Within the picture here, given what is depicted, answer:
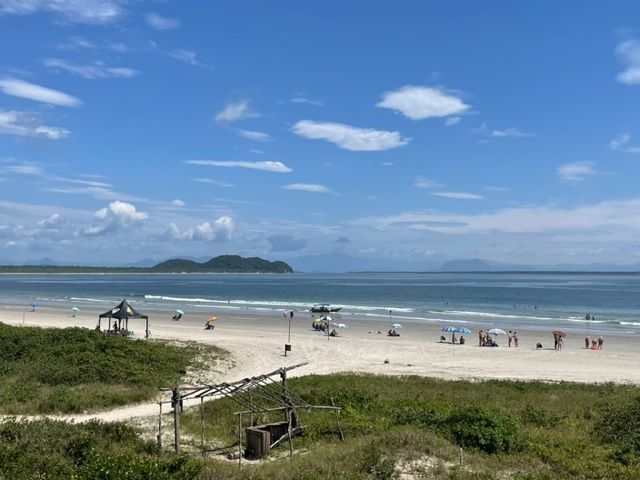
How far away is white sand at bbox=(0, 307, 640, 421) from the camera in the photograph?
27.8m

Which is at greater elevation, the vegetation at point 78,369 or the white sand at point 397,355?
the vegetation at point 78,369

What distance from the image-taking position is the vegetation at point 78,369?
749 inches

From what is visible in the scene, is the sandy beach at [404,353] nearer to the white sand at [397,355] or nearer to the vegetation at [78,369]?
the white sand at [397,355]

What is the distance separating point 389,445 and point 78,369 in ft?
50.4

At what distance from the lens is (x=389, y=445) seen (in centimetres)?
1236

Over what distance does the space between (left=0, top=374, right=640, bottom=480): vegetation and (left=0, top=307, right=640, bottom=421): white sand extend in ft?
15.4

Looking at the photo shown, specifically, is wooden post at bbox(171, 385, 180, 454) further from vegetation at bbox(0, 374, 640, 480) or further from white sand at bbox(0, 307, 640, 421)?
white sand at bbox(0, 307, 640, 421)

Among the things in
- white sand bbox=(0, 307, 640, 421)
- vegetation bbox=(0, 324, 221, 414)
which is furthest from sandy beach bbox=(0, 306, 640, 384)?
vegetation bbox=(0, 324, 221, 414)

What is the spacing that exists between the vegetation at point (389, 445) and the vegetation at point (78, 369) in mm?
4104

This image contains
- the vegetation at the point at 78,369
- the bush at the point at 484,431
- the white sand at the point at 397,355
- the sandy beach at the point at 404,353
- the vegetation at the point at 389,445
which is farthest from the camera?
the sandy beach at the point at 404,353

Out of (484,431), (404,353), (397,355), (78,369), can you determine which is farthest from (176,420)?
(404,353)

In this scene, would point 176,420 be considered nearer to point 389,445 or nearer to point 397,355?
point 389,445

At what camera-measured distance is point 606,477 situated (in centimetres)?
1123

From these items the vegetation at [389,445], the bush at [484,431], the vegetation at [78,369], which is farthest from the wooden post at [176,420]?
the bush at [484,431]
